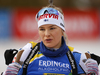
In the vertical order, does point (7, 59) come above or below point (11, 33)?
below

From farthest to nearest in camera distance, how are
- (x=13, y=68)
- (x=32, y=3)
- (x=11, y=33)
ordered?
1. (x=32, y=3)
2. (x=11, y=33)
3. (x=13, y=68)

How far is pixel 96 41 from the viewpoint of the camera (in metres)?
7.86

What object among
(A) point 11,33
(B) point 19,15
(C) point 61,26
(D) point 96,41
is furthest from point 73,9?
(C) point 61,26

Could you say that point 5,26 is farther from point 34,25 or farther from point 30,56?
point 30,56

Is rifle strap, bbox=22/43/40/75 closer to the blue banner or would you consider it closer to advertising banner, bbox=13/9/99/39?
advertising banner, bbox=13/9/99/39

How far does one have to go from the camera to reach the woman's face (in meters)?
2.00

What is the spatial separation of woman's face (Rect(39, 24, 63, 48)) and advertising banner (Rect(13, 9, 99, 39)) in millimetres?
5946

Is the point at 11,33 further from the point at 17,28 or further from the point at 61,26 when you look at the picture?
the point at 61,26

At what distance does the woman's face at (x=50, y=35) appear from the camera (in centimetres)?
200

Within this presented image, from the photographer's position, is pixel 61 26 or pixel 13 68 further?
pixel 61 26

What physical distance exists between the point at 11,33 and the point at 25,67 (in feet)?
21.6

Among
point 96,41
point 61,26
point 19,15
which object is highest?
point 19,15

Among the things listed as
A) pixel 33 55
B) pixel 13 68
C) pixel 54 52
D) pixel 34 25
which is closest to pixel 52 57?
pixel 54 52

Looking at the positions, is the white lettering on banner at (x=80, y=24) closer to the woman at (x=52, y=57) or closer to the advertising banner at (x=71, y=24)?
the advertising banner at (x=71, y=24)
